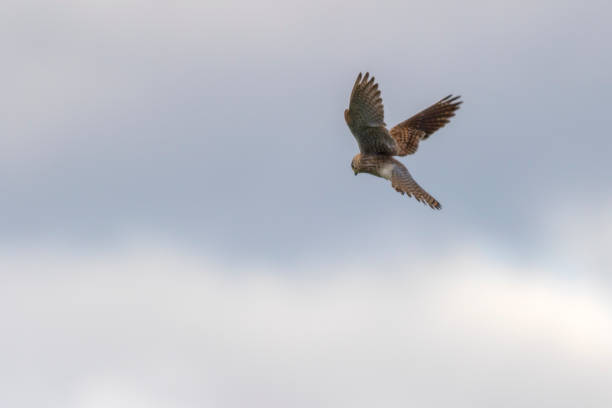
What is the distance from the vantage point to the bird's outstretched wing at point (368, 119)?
20062 millimetres

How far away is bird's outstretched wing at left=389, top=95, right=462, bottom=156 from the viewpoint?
76.9 feet

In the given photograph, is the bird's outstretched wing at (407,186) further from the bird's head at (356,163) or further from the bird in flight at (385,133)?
the bird's head at (356,163)

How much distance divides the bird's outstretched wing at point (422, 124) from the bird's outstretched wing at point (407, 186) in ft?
7.49

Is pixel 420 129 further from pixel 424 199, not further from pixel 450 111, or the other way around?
pixel 424 199

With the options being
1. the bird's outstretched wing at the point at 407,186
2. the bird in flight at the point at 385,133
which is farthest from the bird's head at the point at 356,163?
the bird's outstretched wing at the point at 407,186

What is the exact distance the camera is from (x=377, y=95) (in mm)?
Answer: 20172

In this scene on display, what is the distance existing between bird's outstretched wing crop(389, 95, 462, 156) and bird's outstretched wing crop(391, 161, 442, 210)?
2.28 meters

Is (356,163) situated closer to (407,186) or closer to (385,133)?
(385,133)

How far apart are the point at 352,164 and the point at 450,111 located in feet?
11.0

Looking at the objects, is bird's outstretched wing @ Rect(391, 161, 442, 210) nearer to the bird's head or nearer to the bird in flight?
the bird in flight

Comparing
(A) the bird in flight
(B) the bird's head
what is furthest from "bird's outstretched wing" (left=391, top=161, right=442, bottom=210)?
(B) the bird's head

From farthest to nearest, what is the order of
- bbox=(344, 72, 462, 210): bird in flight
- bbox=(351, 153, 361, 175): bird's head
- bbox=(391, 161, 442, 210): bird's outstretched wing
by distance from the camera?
bbox=(351, 153, 361, 175): bird's head < bbox=(344, 72, 462, 210): bird in flight < bbox=(391, 161, 442, 210): bird's outstretched wing

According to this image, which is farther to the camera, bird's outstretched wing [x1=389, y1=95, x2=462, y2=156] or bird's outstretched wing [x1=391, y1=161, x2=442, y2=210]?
bird's outstretched wing [x1=389, y1=95, x2=462, y2=156]

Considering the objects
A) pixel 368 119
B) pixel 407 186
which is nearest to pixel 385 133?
pixel 368 119
